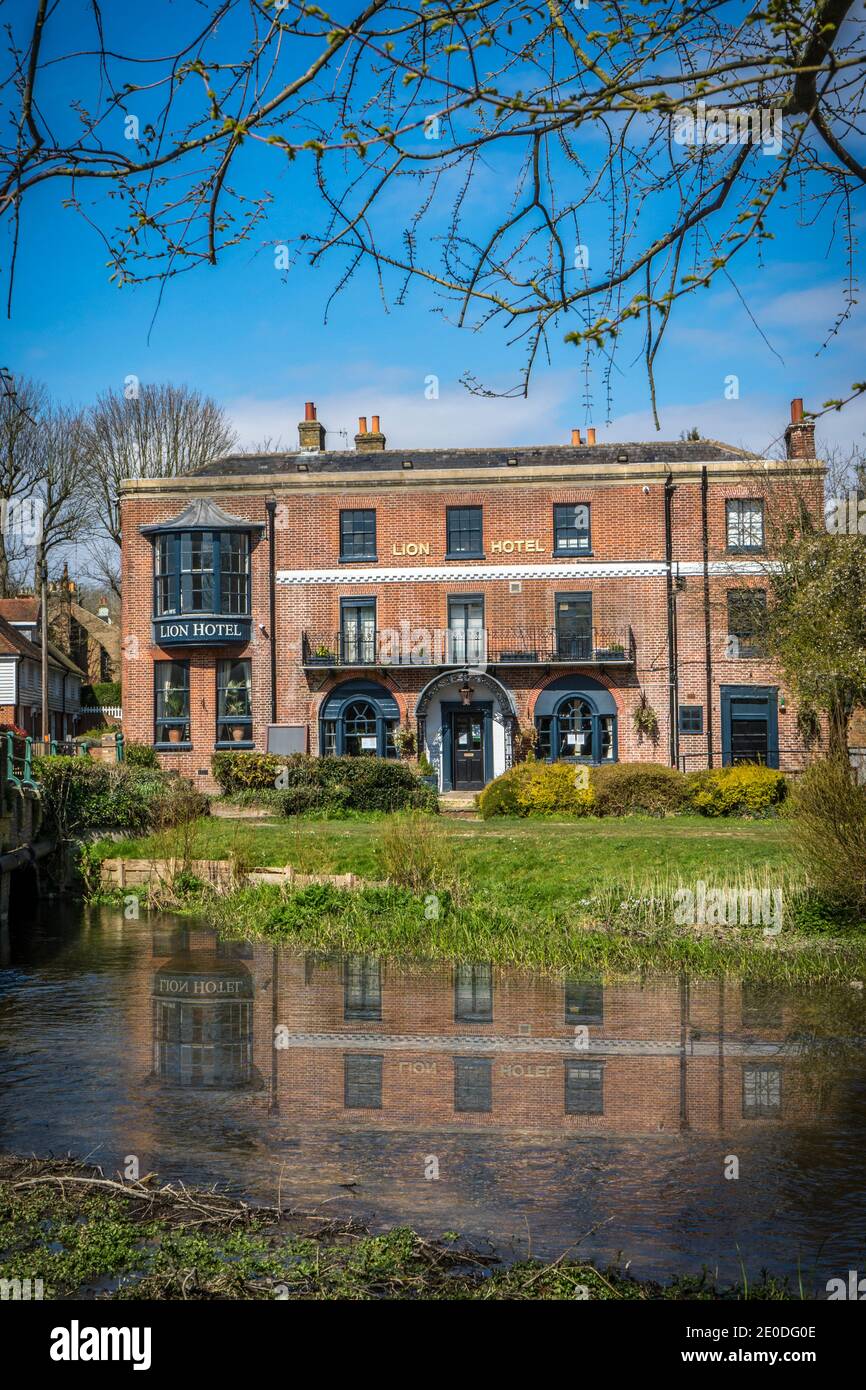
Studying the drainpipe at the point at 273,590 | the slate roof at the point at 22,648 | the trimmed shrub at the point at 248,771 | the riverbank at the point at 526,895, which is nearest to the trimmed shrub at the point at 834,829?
the riverbank at the point at 526,895

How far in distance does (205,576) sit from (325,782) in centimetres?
999

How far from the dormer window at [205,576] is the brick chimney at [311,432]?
12.8 ft

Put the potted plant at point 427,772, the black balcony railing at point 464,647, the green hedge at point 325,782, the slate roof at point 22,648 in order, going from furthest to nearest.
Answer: the slate roof at point 22,648, the black balcony railing at point 464,647, the potted plant at point 427,772, the green hedge at point 325,782

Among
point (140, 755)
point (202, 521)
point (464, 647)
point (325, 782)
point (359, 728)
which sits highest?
point (202, 521)

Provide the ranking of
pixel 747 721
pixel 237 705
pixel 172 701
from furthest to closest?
1. pixel 172 701
2. pixel 237 705
3. pixel 747 721

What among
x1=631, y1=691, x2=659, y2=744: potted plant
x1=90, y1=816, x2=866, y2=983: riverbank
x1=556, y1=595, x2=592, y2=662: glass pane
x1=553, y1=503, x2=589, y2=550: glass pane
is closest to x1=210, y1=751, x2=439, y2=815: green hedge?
x1=90, y1=816, x2=866, y2=983: riverbank

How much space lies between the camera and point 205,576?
36281mm

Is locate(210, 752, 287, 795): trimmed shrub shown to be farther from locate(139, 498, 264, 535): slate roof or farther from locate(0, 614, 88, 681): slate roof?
locate(0, 614, 88, 681): slate roof

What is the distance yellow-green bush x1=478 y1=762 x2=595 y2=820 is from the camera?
88.2ft

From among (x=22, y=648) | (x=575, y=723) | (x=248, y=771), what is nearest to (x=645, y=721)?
(x=575, y=723)

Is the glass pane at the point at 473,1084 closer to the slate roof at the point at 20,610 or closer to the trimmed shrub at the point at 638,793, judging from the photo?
the trimmed shrub at the point at 638,793

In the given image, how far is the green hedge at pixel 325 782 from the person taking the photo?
91.9ft

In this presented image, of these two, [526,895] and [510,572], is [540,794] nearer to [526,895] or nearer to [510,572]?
[526,895]

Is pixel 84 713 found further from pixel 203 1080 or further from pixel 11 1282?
pixel 11 1282
